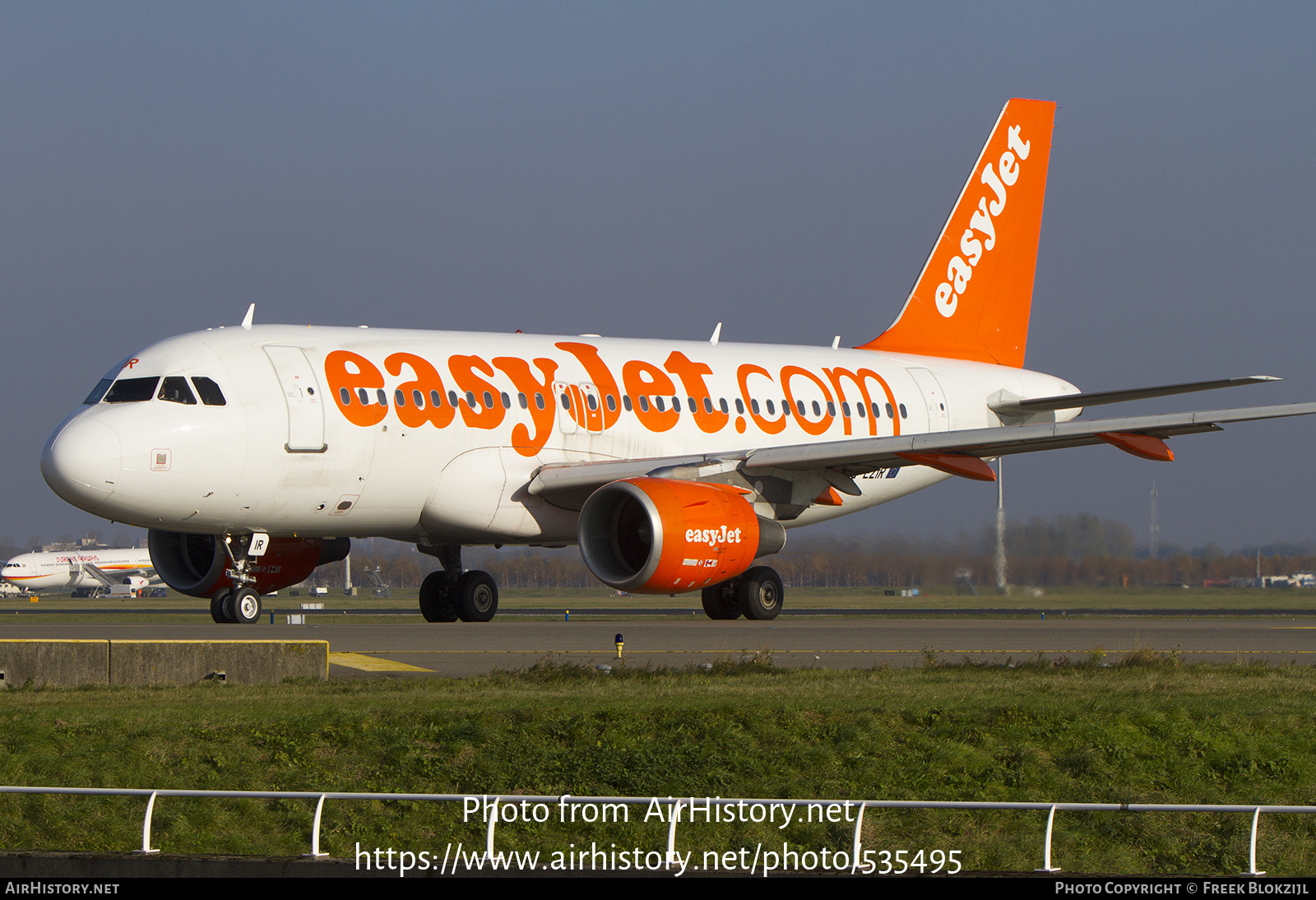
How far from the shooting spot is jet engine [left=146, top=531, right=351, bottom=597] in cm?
2408

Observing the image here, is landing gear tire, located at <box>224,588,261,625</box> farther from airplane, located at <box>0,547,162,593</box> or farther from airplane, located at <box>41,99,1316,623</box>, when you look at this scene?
airplane, located at <box>0,547,162,593</box>

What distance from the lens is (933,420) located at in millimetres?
28688

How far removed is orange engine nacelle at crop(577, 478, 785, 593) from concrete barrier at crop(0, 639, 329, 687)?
19.2ft

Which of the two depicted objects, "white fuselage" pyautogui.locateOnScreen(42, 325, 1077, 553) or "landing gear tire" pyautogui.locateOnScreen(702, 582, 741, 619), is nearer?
"white fuselage" pyautogui.locateOnScreen(42, 325, 1077, 553)

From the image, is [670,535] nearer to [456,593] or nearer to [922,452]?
[922,452]

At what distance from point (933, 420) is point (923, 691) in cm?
1446

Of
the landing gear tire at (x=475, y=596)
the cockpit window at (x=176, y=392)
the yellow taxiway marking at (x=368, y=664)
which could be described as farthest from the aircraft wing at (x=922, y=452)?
the yellow taxiway marking at (x=368, y=664)

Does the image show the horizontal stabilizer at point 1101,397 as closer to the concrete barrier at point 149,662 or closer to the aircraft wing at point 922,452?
the aircraft wing at point 922,452

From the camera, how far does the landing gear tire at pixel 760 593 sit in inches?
972

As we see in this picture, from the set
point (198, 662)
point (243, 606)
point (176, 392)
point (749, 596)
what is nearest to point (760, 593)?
point (749, 596)

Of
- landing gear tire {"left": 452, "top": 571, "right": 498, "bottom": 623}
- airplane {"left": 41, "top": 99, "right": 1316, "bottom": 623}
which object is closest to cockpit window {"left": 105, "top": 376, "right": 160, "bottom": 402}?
airplane {"left": 41, "top": 99, "right": 1316, "bottom": 623}

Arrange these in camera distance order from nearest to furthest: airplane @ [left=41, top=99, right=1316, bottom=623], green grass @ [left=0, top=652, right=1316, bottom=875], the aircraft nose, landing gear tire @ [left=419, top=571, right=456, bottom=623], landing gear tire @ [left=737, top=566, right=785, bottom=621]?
green grass @ [left=0, top=652, right=1316, bottom=875] < the aircraft nose < airplane @ [left=41, top=99, right=1316, bottom=623] < landing gear tire @ [left=737, top=566, right=785, bottom=621] < landing gear tire @ [left=419, top=571, right=456, bottom=623]

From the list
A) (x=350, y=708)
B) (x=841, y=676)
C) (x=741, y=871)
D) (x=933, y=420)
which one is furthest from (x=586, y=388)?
(x=741, y=871)

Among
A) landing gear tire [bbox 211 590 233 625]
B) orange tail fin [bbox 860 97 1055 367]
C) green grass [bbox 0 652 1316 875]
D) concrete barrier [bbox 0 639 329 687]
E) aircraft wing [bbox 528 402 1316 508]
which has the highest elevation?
orange tail fin [bbox 860 97 1055 367]
